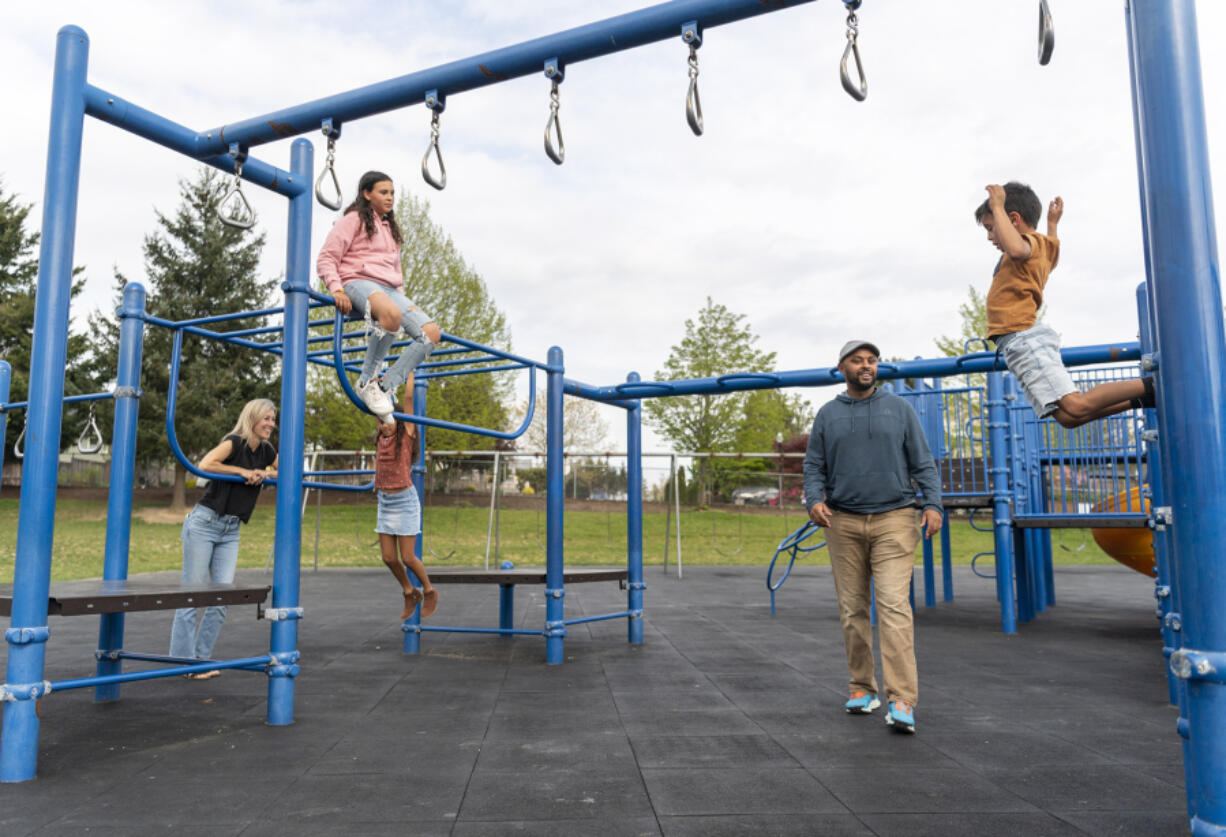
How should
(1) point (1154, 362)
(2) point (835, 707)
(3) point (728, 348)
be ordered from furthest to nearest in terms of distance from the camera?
(3) point (728, 348) → (2) point (835, 707) → (1) point (1154, 362)

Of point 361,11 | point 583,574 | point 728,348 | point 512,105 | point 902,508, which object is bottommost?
Answer: point 583,574

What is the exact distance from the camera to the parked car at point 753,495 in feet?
57.0

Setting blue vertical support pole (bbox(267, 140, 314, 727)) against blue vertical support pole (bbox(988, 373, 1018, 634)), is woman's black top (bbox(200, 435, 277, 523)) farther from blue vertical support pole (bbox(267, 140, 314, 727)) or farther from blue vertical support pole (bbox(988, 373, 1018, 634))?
blue vertical support pole (bbox(988, 373, 1018, 634))

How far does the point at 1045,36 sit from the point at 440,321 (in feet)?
61.3

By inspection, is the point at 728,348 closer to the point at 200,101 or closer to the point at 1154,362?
the point at 200,101

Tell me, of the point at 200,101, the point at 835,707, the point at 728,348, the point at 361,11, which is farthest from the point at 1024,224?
the point at 728,348

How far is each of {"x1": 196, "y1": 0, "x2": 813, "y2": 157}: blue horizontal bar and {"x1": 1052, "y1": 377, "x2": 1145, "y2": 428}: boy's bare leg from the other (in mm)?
1662

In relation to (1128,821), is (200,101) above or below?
above

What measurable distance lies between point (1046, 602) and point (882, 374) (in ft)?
17.9

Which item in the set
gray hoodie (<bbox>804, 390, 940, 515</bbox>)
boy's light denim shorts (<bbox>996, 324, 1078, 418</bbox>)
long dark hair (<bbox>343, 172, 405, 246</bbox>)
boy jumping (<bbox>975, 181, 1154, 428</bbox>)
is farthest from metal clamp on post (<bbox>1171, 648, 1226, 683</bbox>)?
long dark hair (<bbox>343, 172, 405, 246</bbox>)

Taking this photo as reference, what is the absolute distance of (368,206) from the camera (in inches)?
164

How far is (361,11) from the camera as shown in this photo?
420 centimetres

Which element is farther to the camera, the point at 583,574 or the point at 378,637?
the point at 378,637

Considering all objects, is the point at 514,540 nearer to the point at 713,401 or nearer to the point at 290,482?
the point at 713,401
